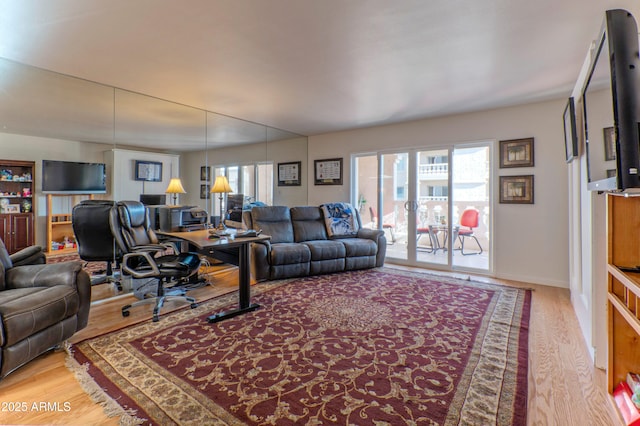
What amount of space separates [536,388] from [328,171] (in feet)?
15.5

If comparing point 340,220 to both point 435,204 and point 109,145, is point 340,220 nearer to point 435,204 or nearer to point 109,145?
point 435,204

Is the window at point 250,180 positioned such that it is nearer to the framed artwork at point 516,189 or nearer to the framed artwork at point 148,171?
the framed artwork at point 148,171

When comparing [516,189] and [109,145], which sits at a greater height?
[109,145]

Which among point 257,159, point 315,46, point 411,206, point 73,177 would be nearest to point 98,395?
point 73,177

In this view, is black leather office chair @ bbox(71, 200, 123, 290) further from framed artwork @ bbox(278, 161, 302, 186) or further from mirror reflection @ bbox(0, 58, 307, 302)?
framed artwork @ bbox(278, 161, 302, 186)

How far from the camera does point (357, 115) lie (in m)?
4.63

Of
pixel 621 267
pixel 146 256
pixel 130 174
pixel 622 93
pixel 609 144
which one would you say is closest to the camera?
pixel 622 93

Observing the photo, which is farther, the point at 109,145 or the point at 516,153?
the point at 516,153

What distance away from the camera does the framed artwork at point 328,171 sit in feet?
19.2

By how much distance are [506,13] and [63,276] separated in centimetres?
365

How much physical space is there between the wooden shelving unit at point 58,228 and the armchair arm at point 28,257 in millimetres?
837

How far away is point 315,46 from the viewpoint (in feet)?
8.29

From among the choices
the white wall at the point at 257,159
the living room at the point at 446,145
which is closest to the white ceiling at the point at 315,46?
the living room at the point at 446,145

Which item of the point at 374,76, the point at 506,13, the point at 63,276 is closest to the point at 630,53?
the point at 506,13
